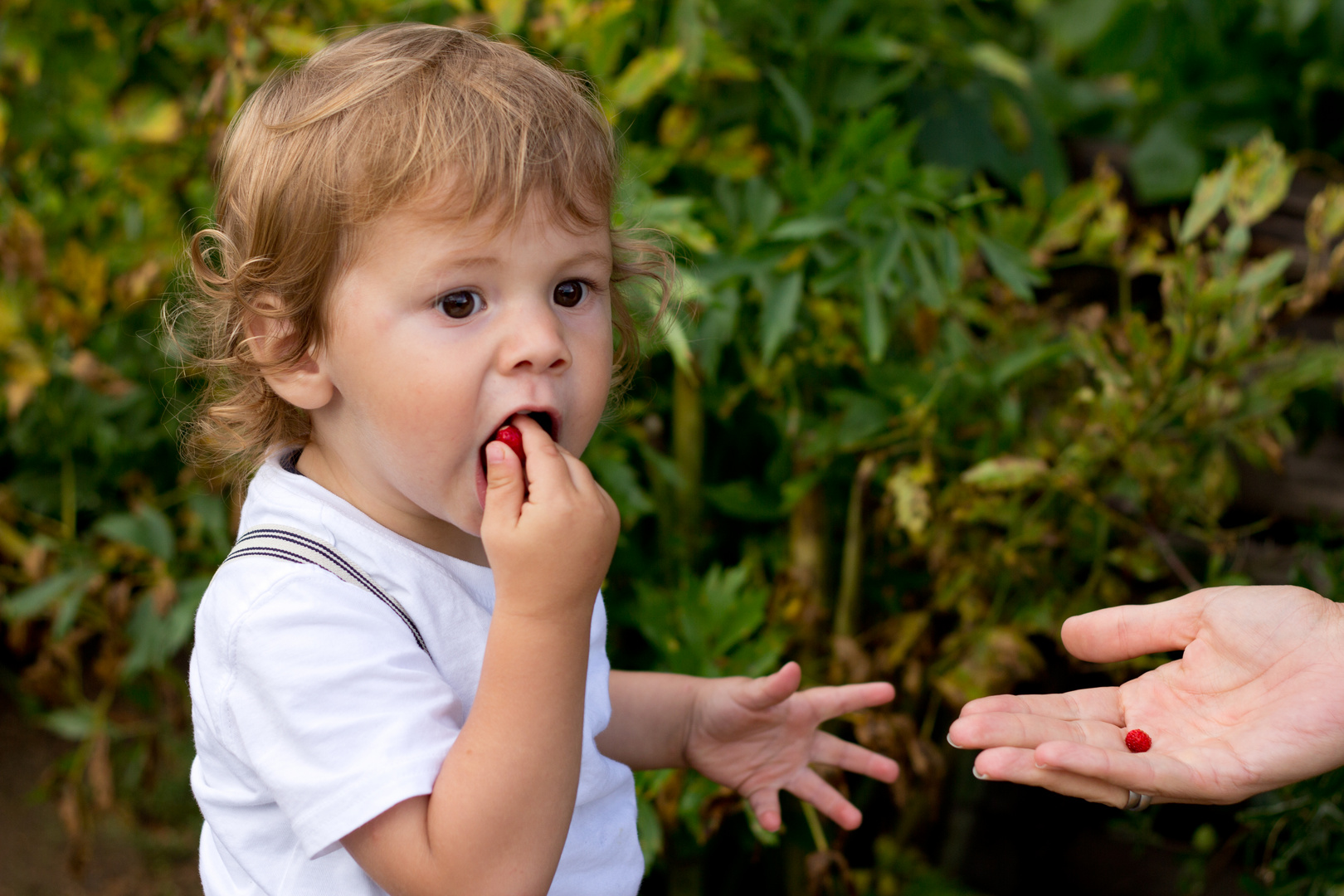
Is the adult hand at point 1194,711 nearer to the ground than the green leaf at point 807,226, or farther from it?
nearer to the ground

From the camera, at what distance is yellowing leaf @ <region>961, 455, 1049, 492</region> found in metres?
1.68

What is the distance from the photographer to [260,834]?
1109 mm

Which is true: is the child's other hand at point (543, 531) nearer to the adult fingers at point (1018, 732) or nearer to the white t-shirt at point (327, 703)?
the white t-shirt at point (327, 703)

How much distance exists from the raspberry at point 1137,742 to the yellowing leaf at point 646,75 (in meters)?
1.17

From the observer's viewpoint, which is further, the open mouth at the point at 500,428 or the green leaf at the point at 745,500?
the green leaf at the point at 745,500

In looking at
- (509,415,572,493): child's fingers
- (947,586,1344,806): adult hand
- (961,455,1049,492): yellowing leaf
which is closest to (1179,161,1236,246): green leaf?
(961,455,1049,492): yellowing leaf

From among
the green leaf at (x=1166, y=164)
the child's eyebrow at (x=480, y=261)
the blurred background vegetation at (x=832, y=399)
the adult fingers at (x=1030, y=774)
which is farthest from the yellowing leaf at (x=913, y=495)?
the green leaf at (x=1166, y=164)

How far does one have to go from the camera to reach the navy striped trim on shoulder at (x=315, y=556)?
1.07m

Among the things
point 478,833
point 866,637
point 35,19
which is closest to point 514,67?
point 478,833

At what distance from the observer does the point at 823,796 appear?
149 centimetres

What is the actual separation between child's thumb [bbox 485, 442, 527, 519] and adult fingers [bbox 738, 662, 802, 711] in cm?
47

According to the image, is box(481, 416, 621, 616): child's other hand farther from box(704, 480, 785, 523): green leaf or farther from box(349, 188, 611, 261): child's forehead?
box(704, 480, 785, 523): green leaf

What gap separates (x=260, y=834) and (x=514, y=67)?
0.83 metres

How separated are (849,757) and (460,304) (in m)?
0.85
